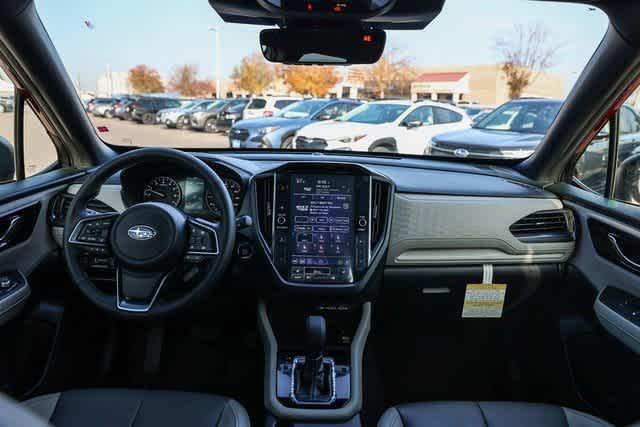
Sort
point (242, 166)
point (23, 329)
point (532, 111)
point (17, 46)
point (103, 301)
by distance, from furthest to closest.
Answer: point (532, 111) < point (242, 166) < point (23, 329) < point (17, 46) < point (103, 301)

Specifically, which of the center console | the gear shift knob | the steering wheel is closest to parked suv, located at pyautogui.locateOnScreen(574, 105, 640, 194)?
the center console

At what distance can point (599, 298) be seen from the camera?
8.57ft

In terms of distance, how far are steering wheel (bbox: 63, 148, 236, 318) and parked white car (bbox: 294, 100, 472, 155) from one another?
2146mm

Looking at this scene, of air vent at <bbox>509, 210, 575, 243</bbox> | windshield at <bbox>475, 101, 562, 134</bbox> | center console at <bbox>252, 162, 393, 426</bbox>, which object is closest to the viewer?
center console at <bbox>252, 162, 393, 426</bbox>

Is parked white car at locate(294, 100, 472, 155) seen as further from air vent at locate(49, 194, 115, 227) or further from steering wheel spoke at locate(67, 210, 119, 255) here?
steering wheel spoke at locate(67, 210, 119, 255)

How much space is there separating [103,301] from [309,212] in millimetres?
998

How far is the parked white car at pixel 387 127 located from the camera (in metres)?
4.84

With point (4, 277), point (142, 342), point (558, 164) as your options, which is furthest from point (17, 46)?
point (558, 164)

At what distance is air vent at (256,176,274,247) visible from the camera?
2.58 m

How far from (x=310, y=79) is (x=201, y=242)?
1.59 metres

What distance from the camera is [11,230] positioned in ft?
7.93

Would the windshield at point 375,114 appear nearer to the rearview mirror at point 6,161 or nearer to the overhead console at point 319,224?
the overhead console at point 319,224

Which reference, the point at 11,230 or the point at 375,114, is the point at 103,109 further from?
the point at 11,230

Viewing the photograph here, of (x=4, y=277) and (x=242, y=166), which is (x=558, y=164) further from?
(x=4, y=277)
